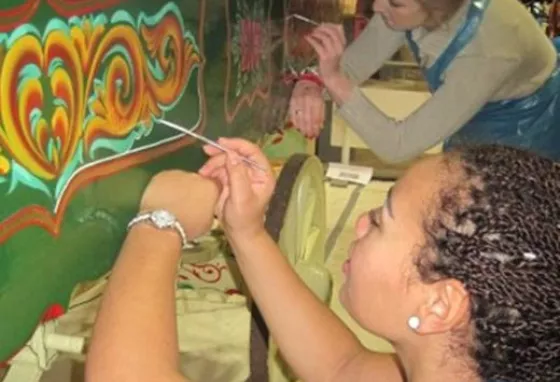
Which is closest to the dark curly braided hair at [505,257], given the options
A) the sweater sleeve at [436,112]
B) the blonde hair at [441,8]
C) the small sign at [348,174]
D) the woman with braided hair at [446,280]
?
the woman with braided hair at [446,280]

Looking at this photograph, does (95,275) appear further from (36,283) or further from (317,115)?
(317,115)

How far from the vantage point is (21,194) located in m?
0.74

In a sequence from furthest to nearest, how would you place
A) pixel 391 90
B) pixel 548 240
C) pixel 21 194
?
pixel 391 90
pixel 21 194
pixel 548 240

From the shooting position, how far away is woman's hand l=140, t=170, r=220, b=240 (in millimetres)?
810

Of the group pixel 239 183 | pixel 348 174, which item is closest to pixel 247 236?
pixel 239 183

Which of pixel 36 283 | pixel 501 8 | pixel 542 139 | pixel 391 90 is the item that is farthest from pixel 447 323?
pixel 391 90

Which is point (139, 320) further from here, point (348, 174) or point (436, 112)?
point (348, 174)

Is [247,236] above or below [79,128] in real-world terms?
below

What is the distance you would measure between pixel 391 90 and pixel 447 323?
82.2 inches

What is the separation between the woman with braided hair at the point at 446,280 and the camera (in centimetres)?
62

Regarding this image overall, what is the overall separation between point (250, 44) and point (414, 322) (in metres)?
0.92

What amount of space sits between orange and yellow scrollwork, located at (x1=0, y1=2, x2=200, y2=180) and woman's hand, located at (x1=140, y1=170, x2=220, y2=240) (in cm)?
9

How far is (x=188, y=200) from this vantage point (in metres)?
0.82

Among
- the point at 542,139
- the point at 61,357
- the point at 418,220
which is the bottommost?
the point at 61,357
